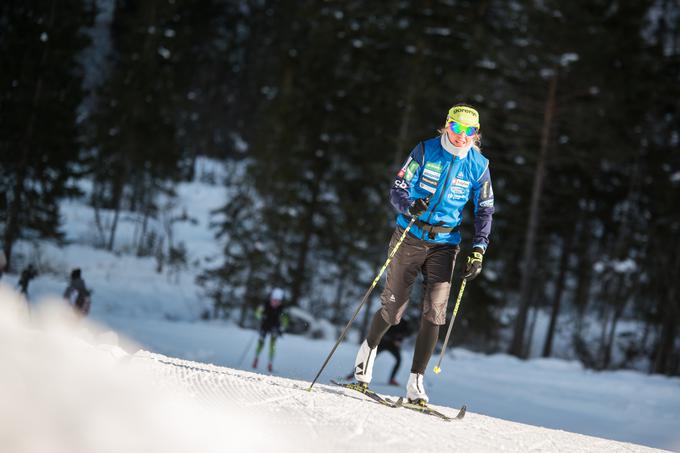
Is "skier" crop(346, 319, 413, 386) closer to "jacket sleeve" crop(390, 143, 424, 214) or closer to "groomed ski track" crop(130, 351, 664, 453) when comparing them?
"groomed ski track" crop(130, 351, 664, 453)

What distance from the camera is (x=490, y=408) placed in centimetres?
1285

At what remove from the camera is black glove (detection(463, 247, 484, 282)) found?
5.24 m

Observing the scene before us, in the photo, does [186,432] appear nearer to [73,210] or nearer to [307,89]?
[307,89]

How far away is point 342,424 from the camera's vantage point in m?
3.93

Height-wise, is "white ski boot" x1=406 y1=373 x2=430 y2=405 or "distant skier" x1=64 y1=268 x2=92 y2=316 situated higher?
"white ski boot" x1=406 y1=373 x2=430 y2=405

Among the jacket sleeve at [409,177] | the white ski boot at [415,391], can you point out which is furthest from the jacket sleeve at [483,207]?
the white ski boot at [415,391]

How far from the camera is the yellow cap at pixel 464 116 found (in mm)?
5215

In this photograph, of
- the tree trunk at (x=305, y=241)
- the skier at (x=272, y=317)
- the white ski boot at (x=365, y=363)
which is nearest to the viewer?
the white ski boot at (x=365, y=363)

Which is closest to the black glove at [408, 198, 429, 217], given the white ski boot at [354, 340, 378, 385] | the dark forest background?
the white ski boot at [354, 340, 378, 385]

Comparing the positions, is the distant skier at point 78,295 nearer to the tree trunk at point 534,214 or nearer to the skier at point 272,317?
the skier at point 272,317

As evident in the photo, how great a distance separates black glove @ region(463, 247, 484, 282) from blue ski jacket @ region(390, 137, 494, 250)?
76 millimetres

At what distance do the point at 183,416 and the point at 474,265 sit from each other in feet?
9.09

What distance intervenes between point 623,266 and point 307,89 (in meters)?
14.5

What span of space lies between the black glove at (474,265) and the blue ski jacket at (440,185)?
0.08 meters
